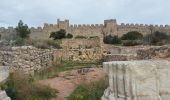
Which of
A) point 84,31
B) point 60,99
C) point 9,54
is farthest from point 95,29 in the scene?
point 60,99

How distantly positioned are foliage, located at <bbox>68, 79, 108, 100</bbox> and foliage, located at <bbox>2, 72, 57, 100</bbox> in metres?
0.65

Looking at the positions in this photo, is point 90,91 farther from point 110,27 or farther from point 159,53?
point 110,27

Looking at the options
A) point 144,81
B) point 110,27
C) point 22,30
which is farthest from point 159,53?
point 110,27

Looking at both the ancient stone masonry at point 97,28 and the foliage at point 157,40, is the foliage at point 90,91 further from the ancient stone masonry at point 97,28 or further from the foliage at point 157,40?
the ancient stone masonry at point 97,28

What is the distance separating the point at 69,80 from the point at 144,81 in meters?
10.2

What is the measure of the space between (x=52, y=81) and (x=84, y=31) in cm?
4470

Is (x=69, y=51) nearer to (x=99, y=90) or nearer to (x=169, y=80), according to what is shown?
(x=99, y=90)

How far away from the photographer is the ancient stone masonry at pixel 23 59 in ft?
51.9

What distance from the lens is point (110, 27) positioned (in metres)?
59.9

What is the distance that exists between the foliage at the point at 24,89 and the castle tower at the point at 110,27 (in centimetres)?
4681

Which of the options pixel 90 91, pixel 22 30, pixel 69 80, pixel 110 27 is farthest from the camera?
pixel 110 27

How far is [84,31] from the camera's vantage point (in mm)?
59031

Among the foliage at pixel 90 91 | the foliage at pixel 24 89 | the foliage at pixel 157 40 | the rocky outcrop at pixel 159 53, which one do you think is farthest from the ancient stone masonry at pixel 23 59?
the foliage at pixel 157 40

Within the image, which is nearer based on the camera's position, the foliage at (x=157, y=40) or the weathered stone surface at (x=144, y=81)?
the weathered stone surface at (x=144, y=81)
